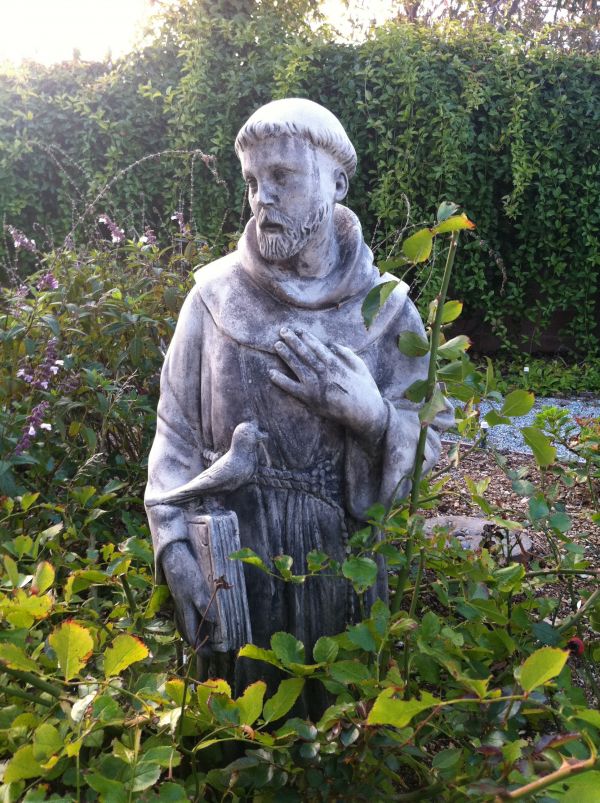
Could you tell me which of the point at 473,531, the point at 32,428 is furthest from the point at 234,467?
the point at 473,531

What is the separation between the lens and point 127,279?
4.04 meters

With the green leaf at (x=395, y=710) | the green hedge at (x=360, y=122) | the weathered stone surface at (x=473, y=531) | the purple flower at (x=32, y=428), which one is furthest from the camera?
the green hedge at (x=360, y=122)

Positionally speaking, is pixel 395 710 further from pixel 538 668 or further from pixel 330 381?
pixel 330 381

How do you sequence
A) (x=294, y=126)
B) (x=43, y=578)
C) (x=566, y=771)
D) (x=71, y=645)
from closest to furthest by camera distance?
(x=566, y=771), (x=71, y=645), (x=43, y=578), (x=294, y=126)

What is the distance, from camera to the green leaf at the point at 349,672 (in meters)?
1.26

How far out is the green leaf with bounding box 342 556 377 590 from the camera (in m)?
1.33

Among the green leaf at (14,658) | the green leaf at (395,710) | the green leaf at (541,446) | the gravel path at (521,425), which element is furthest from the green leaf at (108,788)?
the gravel path at (521,425)

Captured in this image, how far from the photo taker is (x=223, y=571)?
5.29 ft

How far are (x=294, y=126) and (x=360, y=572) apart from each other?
906 mm

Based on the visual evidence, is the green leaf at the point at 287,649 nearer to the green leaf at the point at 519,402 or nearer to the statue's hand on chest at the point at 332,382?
the statue's hand on chest at the point at 332,382

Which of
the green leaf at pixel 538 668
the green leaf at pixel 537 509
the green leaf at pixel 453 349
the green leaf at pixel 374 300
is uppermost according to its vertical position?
the green leaf at pixel 374 300

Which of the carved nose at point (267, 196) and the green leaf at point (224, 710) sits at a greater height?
the carved nose at point (267, 196)

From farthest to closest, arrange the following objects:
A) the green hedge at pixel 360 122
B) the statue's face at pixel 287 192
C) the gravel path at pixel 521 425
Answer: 1. the green hedge at pixel 360 122
2. the gravel path at pixel 521 425
3. the statue's face at pixel 287 192

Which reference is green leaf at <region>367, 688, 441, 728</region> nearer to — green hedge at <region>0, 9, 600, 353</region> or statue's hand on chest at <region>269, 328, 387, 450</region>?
statue's hand on chest at <region>269, 328, 387, 450</region>
